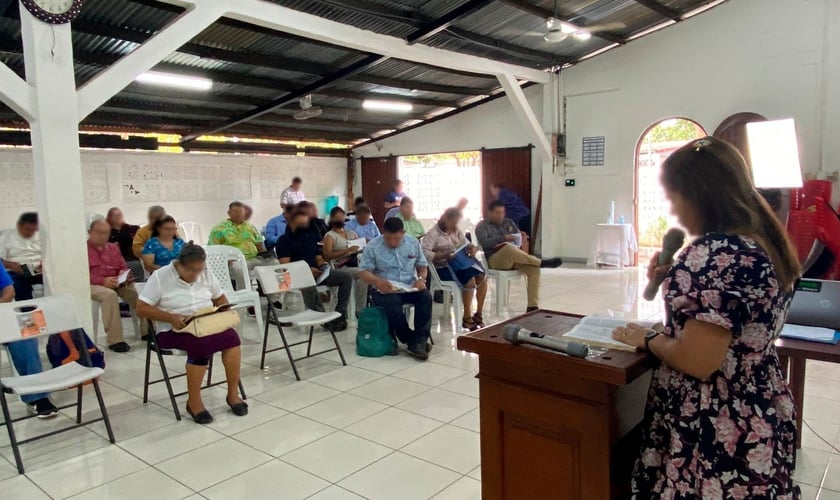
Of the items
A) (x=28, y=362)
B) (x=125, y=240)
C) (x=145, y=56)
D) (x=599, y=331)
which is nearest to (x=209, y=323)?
(x=28, y=362)

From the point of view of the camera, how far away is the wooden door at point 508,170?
33.1ft

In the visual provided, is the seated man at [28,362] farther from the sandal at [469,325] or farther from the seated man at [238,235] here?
the sandal at [469,325]

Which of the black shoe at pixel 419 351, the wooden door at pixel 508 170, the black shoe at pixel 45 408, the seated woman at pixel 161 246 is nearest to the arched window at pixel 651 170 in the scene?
the wooden door at pixel 508 170

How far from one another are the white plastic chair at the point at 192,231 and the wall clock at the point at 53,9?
6330 mm

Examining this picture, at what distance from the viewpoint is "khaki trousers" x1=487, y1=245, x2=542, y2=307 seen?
5.48 metres

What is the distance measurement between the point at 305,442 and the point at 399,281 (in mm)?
1801

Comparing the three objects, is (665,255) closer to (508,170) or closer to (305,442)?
(305,442)

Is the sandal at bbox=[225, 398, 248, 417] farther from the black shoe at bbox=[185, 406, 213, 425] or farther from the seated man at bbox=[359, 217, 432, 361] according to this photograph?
the seated man at bbox=[359, 217, 432, 361]

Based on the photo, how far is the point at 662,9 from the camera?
7.50 meters

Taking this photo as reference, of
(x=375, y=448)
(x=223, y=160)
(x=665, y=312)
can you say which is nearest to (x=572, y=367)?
(x=665, y=312)

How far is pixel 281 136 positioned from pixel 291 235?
5.79 metres

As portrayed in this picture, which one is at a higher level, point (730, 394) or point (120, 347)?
point (730, 394)

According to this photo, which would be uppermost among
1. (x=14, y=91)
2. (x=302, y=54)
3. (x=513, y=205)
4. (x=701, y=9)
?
(x=701, y=9)

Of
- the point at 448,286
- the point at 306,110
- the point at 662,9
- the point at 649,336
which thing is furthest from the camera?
the point at 306,110
